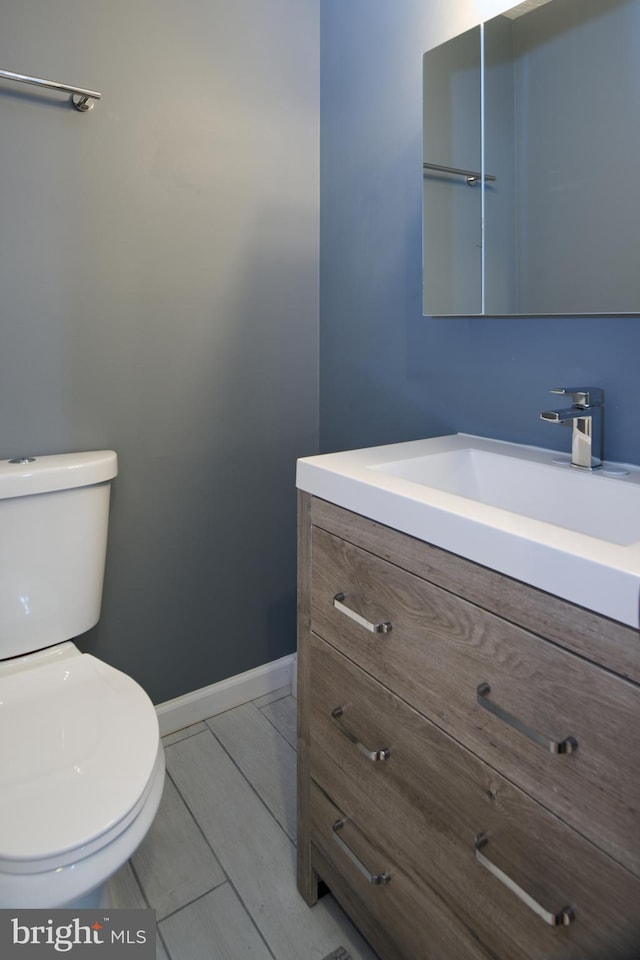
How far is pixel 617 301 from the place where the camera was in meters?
1.07

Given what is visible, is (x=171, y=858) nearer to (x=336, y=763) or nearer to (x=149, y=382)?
(x=336, y=763)

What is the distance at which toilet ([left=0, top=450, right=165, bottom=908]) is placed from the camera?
91 cm

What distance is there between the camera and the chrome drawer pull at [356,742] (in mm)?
1016

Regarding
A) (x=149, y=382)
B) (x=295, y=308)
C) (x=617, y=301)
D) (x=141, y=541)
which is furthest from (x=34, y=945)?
(x=295, y=308)

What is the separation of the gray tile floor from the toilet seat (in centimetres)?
43

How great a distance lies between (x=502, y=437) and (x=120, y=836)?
104 centimetres

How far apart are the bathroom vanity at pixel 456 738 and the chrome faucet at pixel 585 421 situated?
96 mm

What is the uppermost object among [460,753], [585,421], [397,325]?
[397,325]

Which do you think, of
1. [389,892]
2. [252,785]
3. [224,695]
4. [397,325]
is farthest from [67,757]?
[397,325]

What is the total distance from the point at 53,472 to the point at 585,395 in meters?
1.09

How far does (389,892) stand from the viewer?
1.05 m

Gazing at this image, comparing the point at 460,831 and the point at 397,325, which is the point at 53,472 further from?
the point at 460,831

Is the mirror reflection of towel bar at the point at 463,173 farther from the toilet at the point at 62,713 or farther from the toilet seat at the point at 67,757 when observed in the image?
the toilet seat at the point at 67,757

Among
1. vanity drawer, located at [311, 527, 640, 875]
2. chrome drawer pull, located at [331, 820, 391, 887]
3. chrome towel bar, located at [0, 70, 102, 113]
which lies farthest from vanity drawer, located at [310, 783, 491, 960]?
chrome towel bar, located at [0, 70, 102, 113]
